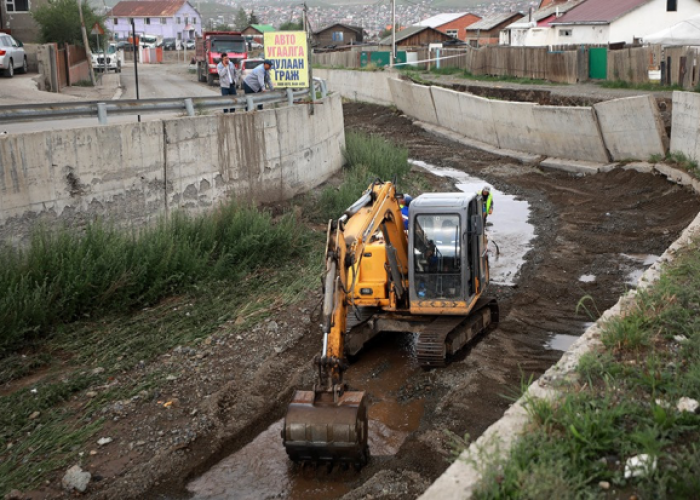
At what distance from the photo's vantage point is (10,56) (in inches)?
1167

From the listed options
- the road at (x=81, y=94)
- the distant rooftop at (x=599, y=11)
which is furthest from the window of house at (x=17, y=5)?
the distant rooftop at (x=599, y=11)

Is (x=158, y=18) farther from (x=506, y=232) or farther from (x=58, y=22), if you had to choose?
(x=506, y=232)

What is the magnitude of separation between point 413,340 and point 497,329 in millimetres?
1371

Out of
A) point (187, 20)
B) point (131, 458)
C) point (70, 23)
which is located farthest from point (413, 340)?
point (187, 20)

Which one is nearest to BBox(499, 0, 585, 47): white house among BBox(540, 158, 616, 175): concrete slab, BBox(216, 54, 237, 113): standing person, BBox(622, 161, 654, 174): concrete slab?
BBox(540, 158, 616, 175): concrete slab

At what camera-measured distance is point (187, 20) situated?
128000 mm

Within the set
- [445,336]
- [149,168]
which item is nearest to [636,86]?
[149,168]

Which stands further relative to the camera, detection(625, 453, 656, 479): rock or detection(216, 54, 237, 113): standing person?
detection(216, 54, 237, 113): standing person

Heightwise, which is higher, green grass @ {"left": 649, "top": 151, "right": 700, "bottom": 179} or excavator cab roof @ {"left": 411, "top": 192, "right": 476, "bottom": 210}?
excavator cab roof @ {"left": 411, "top": 192, "right": 476, "bottom": 210}

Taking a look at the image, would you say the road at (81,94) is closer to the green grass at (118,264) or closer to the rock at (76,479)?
the green grass at (118,264)

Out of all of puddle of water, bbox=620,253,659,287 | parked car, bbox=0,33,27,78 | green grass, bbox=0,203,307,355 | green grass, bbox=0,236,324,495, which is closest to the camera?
green grass, bbox=0,236,324,495

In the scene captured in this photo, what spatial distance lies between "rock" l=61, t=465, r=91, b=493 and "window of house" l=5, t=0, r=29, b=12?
3922 cm

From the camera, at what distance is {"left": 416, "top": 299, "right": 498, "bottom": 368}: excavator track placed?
10961 millimetres

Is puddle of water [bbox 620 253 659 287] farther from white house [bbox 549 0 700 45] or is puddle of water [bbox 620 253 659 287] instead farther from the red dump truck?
white house [bbox 549 0 700 45]
